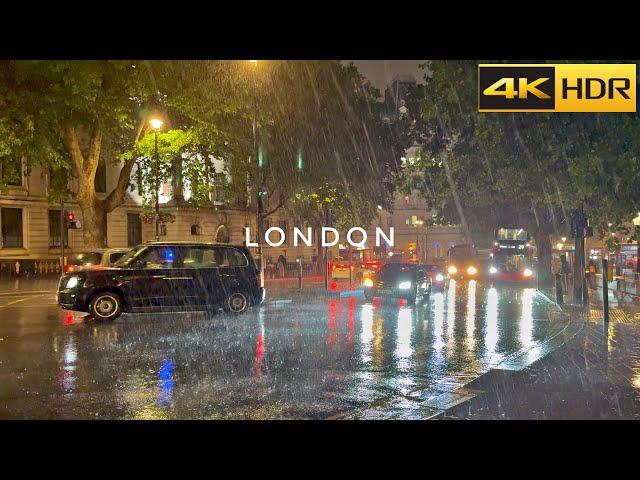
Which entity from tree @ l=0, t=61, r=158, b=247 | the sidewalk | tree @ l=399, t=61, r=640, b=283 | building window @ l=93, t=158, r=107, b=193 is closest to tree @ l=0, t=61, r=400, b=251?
tree @ l=0, t=61, r=158, b=247

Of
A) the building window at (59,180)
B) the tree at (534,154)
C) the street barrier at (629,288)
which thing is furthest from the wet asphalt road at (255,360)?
the building window at (59,180)

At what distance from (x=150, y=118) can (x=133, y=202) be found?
1802 cm

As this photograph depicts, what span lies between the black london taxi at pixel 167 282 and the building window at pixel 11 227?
2541cm

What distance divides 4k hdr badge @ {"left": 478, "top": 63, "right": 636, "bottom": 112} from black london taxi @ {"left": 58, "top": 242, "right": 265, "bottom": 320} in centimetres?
863

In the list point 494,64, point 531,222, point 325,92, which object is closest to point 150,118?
point 325,92

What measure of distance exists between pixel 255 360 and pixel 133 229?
37.2 m

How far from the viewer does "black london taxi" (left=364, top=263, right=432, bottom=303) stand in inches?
821

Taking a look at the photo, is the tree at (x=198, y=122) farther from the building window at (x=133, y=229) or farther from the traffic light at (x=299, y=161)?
the building window at (x=133, y=229)

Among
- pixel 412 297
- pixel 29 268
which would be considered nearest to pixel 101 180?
pixel 29 268

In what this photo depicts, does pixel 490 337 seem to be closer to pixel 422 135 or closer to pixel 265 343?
pixel 265 343

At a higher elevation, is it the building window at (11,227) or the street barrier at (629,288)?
the building window at (11,227)

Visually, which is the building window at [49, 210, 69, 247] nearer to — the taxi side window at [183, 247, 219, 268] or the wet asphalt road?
the wet asphalt road

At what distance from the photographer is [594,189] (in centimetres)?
1703

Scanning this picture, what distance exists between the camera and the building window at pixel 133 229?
44.7 m
